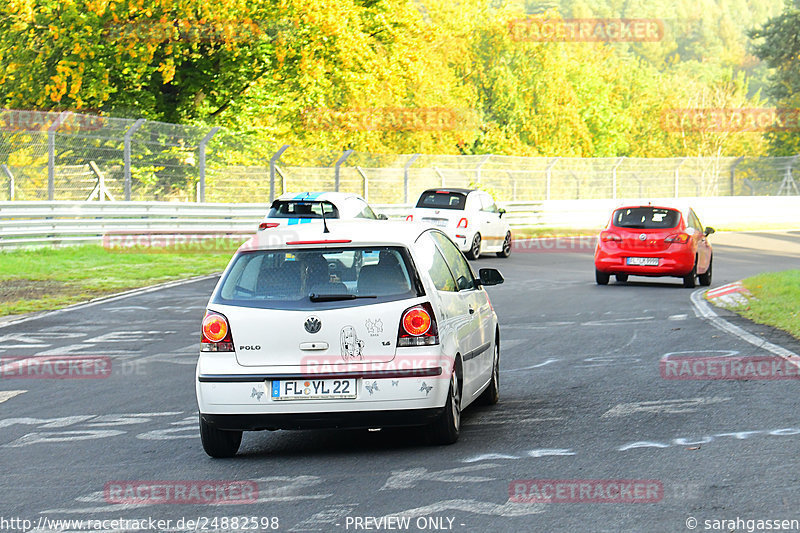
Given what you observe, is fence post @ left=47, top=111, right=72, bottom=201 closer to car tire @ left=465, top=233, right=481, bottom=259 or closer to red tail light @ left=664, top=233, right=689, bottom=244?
car tire @ left=465, top=233, right=481, bottom=259

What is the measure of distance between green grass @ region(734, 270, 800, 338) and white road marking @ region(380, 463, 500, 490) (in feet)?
23.7

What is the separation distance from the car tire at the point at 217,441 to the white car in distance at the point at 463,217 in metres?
19.6

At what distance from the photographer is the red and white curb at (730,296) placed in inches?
688

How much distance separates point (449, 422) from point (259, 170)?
27.0 meters

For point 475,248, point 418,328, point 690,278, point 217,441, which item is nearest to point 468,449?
point 418,328

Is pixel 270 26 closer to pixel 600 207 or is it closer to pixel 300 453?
pixel 600 207

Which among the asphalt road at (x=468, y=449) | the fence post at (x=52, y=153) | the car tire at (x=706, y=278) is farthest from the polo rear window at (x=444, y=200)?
the asphalt road at (x=468, y=449)

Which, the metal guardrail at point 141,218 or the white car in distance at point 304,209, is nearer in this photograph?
the white car in distance at point 304,209

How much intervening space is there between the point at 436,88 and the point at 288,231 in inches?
2261

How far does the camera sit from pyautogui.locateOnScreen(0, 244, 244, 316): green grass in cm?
1803

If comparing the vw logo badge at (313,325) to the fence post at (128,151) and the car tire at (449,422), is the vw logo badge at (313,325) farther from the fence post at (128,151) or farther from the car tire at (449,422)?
the fence post at (128,151)

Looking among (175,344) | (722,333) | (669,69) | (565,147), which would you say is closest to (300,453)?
(175,344)

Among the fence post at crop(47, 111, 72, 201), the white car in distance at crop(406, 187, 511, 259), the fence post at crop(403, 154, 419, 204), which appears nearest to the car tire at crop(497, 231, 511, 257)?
the white car in distance at crop(406, 187, 511, 259)

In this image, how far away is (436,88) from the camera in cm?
6469
